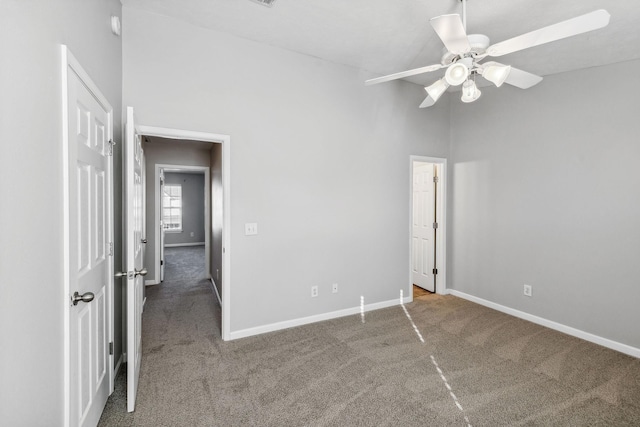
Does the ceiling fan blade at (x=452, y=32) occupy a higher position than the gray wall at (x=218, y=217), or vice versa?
the ceiling fan blade at (x=452, y=32)

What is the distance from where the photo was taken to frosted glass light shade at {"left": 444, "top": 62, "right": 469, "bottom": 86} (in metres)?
2.10

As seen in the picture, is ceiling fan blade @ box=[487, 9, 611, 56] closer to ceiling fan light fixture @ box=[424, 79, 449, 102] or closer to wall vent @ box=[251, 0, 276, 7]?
ceiling fan light fixture @ box=[424, 79, 449, 102]

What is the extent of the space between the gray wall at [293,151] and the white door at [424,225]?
1.84 ft

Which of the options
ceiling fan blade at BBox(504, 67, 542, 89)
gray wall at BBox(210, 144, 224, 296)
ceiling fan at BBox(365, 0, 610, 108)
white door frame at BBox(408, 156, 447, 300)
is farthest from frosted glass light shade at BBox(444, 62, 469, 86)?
gray wall at BBox(210, 144, 224, 296)

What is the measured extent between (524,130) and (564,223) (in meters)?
1.16

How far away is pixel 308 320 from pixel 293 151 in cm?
189

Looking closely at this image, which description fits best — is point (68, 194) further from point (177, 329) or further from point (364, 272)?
point (364, 272)

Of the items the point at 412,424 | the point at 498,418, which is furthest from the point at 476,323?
the point at 412,424

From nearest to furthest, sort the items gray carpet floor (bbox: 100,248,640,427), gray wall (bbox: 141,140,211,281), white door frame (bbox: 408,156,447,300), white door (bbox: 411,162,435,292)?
gray carpet floor (bbox: 100,248,640,427) → white door frame (bbox: 408,156,447,300) → white door (bbox: 411,162,435,292) → gray wall (bbox: 141,140,211,281)

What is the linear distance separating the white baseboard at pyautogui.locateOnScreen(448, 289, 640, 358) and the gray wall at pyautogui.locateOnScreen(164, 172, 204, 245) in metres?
8.34

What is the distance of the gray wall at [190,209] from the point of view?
991 centimetres

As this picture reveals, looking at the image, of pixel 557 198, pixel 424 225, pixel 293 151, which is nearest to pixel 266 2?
pixel 293 151

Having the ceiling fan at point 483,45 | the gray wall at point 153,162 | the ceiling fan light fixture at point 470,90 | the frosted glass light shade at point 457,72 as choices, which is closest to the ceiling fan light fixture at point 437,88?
the ceiling fan at point 483,45

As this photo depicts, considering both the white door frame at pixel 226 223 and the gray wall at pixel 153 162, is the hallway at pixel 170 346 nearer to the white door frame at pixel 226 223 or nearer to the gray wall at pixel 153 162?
the white door frame at pixel 226 223
